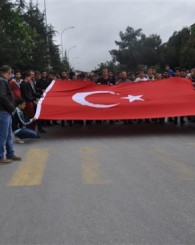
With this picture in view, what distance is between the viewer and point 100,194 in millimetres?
6781

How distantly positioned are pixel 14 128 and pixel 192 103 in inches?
201

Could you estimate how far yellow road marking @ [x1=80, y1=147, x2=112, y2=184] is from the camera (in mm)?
7684

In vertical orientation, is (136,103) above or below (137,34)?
below

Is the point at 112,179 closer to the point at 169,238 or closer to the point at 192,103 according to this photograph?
the point at 169,238

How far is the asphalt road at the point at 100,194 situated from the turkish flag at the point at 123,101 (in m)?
1.54

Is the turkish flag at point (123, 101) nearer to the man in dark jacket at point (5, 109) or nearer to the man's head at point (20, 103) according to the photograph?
the man's head at point (20, 103)

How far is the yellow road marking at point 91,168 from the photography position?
303 inches

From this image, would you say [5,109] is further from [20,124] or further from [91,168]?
[20,124]

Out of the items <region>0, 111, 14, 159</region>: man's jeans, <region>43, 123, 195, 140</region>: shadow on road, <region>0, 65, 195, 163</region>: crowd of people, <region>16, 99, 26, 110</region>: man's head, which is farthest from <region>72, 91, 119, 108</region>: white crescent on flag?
<region>0, 111, 14, 159</region>: man's jeans

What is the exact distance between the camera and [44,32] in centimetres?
5769

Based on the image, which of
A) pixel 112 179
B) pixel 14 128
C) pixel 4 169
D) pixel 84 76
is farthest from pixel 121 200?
pixel 84 76

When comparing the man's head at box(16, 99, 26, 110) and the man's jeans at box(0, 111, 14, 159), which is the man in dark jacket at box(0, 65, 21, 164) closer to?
the man's jeans at box(0, 111, 14, 159)

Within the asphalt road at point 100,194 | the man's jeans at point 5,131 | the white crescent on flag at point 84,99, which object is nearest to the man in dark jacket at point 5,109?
the man's jeans at point 5,131

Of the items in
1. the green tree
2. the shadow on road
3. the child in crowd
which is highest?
the green tree
